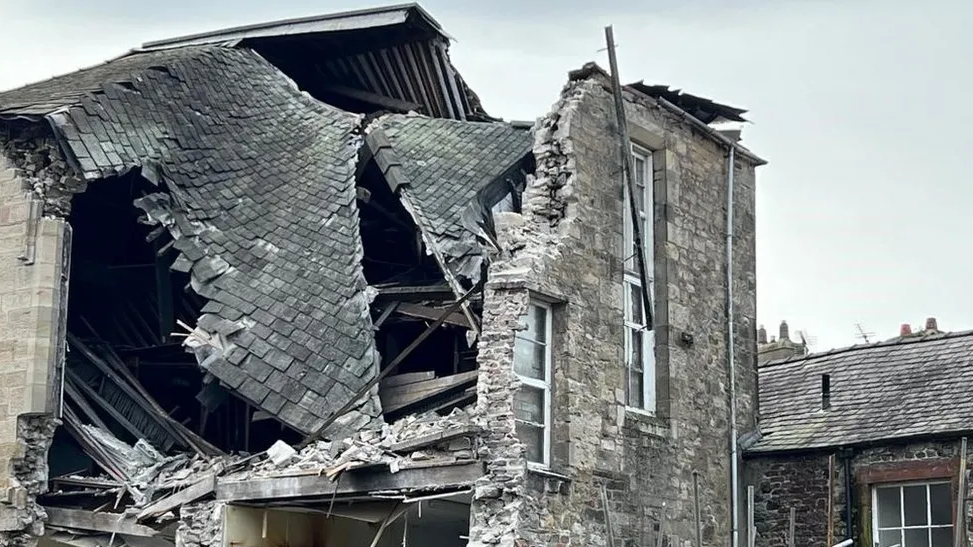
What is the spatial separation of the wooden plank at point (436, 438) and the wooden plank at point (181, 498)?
214 cm

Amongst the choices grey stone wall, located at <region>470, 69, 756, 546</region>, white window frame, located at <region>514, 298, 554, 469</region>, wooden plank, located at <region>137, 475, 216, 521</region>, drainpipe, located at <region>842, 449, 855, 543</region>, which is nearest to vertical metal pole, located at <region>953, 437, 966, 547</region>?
drainpipe, located at <region>842, 449, 855, 543</region>

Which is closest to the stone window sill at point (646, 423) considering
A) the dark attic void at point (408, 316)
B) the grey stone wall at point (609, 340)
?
the grey stone wall at point (609, 340)

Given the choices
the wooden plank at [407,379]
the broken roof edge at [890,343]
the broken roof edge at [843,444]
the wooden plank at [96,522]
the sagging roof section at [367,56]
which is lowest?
the wooden plank at [96,522]

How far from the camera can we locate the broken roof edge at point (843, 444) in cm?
1519

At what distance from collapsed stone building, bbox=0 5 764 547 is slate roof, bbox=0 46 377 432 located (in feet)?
0.11

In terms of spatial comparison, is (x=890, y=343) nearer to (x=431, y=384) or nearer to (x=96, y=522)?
(x=431, y=384)

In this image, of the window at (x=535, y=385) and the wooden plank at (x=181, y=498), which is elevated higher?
the window at (x=535, y=385)

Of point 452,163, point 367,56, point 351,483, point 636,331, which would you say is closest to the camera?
point 351,483

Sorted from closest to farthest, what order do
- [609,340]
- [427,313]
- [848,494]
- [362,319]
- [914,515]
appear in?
[609,340] < [914,515] < [848,494] < [362,319] < [427,313]

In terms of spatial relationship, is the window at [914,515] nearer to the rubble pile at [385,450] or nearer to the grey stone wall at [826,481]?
the grey stone wall at [826,481]

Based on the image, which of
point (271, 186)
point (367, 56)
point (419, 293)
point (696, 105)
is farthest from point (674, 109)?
point (367, 56)

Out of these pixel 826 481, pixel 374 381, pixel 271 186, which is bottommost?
pixel 826 481

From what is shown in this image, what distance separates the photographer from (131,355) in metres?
17.0

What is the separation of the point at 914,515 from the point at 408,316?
5.58m
